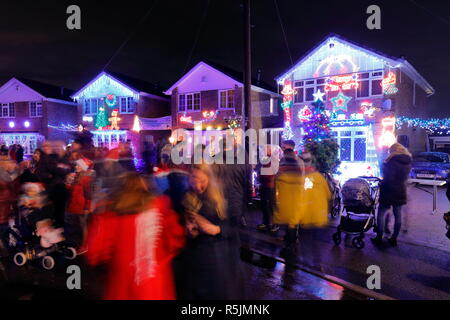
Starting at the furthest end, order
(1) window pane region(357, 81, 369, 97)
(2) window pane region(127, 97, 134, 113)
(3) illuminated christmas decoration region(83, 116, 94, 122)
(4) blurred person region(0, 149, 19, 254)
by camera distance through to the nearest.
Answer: (3) illuminated christmas decoration region(83, 116, 94, 122) < (2) window pane region(127, 97, 134, 113) < (1) window pane region(357, 81, 369, 97) < (4) blurred person region(0, 149, 19, 254)

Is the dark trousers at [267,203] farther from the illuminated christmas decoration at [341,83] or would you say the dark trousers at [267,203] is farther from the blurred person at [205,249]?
the illuminated christmas decoration at [341,83]

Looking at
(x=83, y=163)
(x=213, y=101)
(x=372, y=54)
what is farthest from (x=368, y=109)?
(x=83, y=163)

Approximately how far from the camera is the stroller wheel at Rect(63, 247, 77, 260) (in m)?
6.14

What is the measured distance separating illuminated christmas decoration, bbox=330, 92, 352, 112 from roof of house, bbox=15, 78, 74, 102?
78.8ft

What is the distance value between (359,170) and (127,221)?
56.8ft

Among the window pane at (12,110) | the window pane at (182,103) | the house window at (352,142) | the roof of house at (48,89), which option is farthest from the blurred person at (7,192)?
the window pane at (12,110)

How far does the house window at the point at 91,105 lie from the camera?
97.5ft

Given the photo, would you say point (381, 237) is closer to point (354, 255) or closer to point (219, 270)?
point (354, 255)

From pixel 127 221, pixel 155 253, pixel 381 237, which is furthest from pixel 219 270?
pixel 381 237

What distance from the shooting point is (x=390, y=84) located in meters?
18.4

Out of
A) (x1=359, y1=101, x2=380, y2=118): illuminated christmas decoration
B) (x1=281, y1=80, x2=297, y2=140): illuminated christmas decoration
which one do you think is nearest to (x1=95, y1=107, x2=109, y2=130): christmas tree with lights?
(x1=281, y1=80, x2=297, y2=140): illuminated christmas decoration

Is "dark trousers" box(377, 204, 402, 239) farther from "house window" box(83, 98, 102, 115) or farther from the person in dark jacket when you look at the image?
"house window" box(83, 98, 102, 115)

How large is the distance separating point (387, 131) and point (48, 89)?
29270mm
